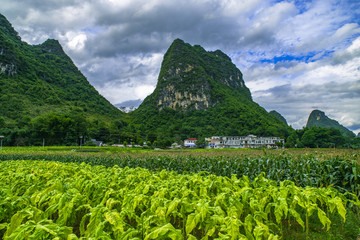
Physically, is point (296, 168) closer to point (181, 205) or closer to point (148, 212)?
point (181, 205)

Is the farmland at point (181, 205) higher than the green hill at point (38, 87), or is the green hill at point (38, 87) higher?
the green hill at point (38, 87)

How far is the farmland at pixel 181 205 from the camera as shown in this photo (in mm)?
1833

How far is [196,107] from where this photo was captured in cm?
11762

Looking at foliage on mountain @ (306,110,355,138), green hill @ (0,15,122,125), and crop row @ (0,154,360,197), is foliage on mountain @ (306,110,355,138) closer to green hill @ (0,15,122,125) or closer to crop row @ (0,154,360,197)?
green hill @ (0,15,122,125)

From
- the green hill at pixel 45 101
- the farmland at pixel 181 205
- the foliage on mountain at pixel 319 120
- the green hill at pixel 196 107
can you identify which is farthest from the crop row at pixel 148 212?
the foliage on mountain at pixel 319 120

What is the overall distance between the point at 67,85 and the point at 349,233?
386 ft

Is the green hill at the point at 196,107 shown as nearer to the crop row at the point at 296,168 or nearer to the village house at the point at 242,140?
the village house at the point at 242,140

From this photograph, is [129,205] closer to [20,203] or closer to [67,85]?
[20,203]

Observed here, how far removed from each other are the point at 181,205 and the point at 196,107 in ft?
380

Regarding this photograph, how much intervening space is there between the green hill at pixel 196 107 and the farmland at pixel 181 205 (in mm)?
69707

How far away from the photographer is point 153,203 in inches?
94.3

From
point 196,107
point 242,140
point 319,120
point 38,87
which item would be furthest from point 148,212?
point 319,120

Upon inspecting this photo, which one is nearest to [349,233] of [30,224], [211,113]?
[30,224]

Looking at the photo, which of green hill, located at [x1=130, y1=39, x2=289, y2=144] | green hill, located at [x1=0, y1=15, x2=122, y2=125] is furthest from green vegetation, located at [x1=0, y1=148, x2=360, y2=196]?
green hill, located at [x1=130, y1=39, x2=289, y2=144]
